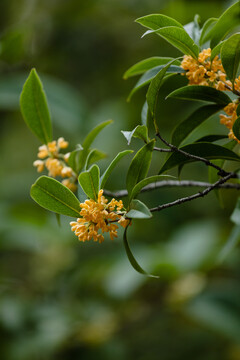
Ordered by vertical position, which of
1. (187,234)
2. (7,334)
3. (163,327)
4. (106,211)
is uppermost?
(106,211)

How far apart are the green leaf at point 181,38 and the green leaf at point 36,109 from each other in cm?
31

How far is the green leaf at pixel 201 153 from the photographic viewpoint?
691 mm

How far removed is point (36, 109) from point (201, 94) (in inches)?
15.0

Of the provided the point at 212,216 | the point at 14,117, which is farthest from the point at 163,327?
the point at 14,117

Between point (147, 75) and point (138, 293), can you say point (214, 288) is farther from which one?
point (147, 75)

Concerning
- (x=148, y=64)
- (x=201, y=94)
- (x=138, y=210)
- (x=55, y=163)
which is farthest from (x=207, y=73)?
(x=55, y=163)

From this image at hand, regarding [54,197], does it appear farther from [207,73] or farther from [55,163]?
[207,73]

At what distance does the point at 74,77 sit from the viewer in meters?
2.95

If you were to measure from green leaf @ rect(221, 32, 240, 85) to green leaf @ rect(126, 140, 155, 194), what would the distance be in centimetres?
17

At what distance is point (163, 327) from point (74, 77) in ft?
5.77

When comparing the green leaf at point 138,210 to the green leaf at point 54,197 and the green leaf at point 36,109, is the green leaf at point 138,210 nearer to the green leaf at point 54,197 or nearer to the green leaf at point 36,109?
the green leaf at point 54,197

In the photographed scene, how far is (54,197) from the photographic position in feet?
2.24

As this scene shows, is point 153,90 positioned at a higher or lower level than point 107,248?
higher

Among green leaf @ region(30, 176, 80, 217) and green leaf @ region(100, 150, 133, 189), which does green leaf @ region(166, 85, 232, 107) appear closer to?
green leaf @ region(100, 150, 133, 189)
